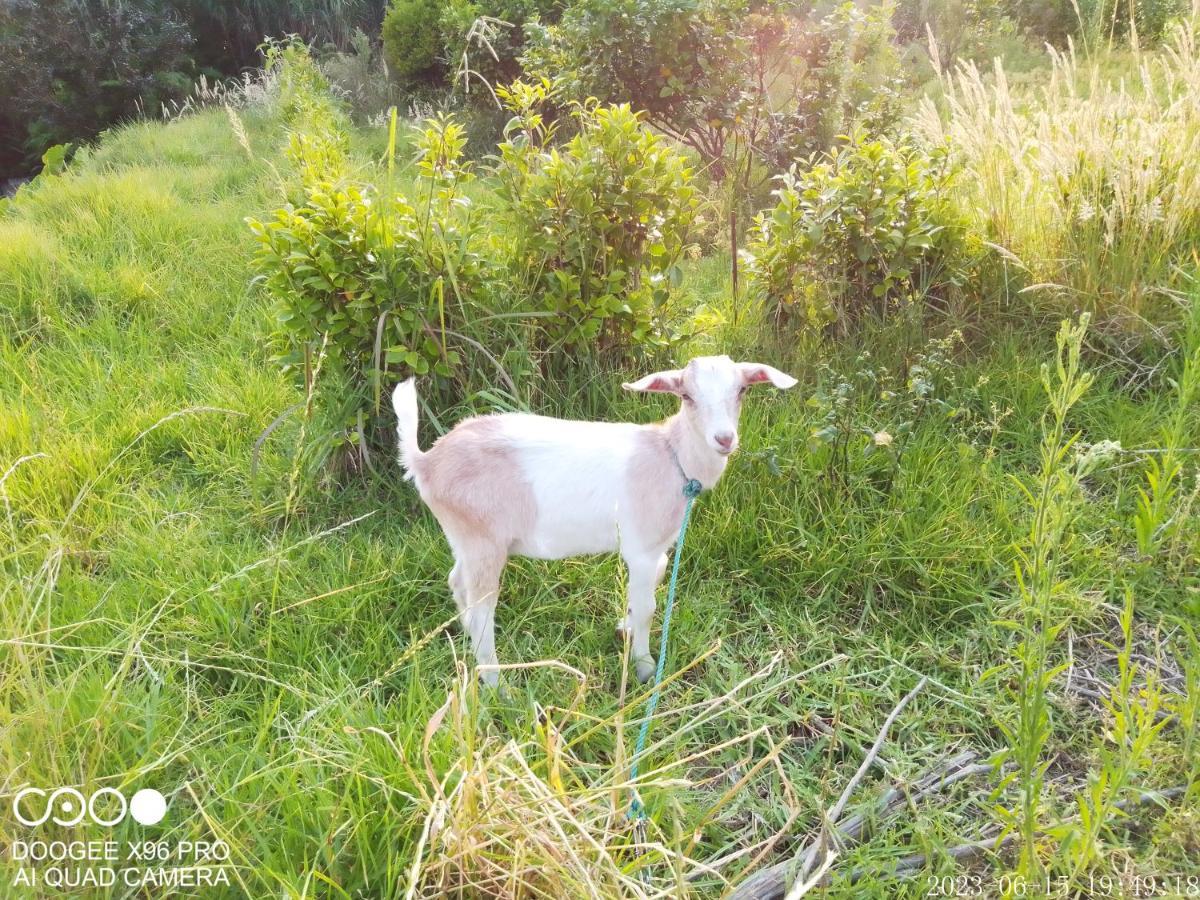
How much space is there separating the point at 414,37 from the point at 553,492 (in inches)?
375

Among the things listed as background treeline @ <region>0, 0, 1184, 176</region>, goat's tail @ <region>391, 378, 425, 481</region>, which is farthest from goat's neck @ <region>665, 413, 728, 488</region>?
background treeline @ <region>0, 0, 1184, 176</region>

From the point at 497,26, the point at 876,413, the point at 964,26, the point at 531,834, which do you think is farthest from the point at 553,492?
the point at 964,26

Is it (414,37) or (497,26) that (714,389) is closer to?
(497,26)

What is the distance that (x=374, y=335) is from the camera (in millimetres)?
2818

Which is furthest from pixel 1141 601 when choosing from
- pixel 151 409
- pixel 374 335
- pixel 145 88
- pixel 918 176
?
pixel 145 88

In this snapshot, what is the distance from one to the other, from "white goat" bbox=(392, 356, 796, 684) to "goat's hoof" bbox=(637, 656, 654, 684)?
0.17 meters

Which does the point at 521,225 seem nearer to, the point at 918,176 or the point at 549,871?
the point at 918,176

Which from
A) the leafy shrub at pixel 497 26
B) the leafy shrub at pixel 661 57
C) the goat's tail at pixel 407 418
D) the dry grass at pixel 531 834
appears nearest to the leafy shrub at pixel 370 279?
the goat's tail at pixel 407 418

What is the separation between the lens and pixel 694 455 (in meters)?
2.09

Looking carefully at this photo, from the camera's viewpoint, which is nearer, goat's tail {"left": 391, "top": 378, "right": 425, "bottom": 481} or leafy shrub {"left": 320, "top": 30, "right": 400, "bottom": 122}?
goat's tail {"left": 391, "top": 378, "right": 425, "bottom": 481}

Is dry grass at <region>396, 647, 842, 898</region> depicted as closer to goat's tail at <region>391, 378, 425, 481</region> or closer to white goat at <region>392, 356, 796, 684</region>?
white goat at <region>392, 356, 796, 684</region>

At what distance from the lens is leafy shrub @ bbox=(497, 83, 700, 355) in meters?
2.89

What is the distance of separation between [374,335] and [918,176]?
2452 millimetres

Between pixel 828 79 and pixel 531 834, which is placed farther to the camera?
pixel 828 79
